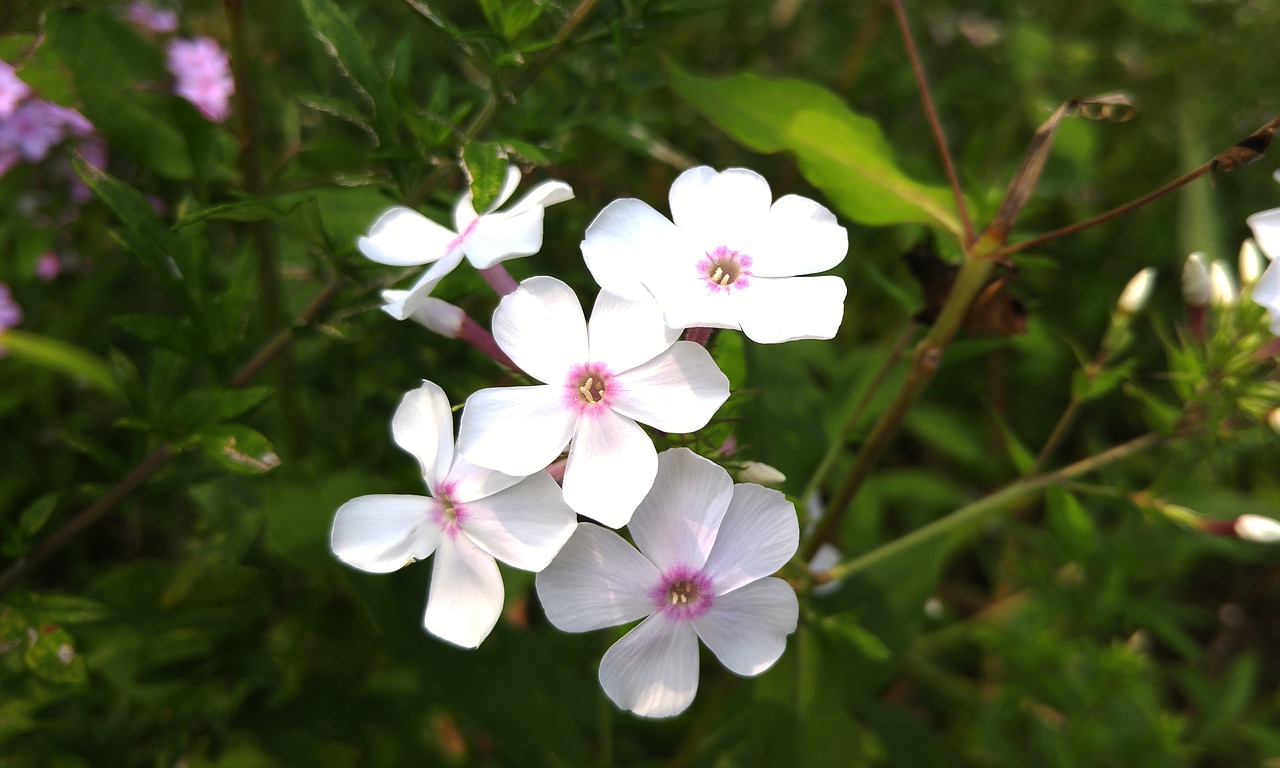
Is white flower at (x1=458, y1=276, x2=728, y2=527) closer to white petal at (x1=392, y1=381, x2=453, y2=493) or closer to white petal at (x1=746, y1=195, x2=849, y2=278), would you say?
white petal at (x1=392, y1=381, x2=453, y2=493)

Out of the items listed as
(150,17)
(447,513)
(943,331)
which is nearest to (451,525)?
(447,513)

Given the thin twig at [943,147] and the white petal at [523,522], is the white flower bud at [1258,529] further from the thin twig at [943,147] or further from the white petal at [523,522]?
the white petal at [523,522]

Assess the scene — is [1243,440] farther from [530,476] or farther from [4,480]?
[4,480]

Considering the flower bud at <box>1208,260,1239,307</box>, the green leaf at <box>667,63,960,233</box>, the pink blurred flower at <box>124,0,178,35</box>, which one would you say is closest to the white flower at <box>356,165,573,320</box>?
the green leaf at <box>667,63,960,233</box>

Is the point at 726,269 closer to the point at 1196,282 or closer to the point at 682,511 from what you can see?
the point at 682,511

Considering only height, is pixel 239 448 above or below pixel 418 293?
below
